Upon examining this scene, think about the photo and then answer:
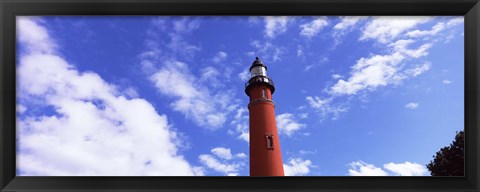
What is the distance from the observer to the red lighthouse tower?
8641 millimetres

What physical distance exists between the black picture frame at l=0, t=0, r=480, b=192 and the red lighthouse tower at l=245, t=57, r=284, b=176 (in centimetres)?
696

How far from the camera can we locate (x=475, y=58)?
4.25 ft

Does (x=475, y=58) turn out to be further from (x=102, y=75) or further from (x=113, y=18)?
(x=102, y=75)

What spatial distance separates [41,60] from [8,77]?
0.39 meters

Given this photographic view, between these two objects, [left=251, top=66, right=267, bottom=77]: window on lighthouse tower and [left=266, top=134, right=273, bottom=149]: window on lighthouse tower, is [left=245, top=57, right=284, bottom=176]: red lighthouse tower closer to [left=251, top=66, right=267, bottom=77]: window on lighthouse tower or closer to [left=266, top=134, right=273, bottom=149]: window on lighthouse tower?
[left=266, top=134, right=273, bottom=149]: window on lighthouse tower

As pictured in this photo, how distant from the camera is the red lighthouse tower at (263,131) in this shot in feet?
28.3
